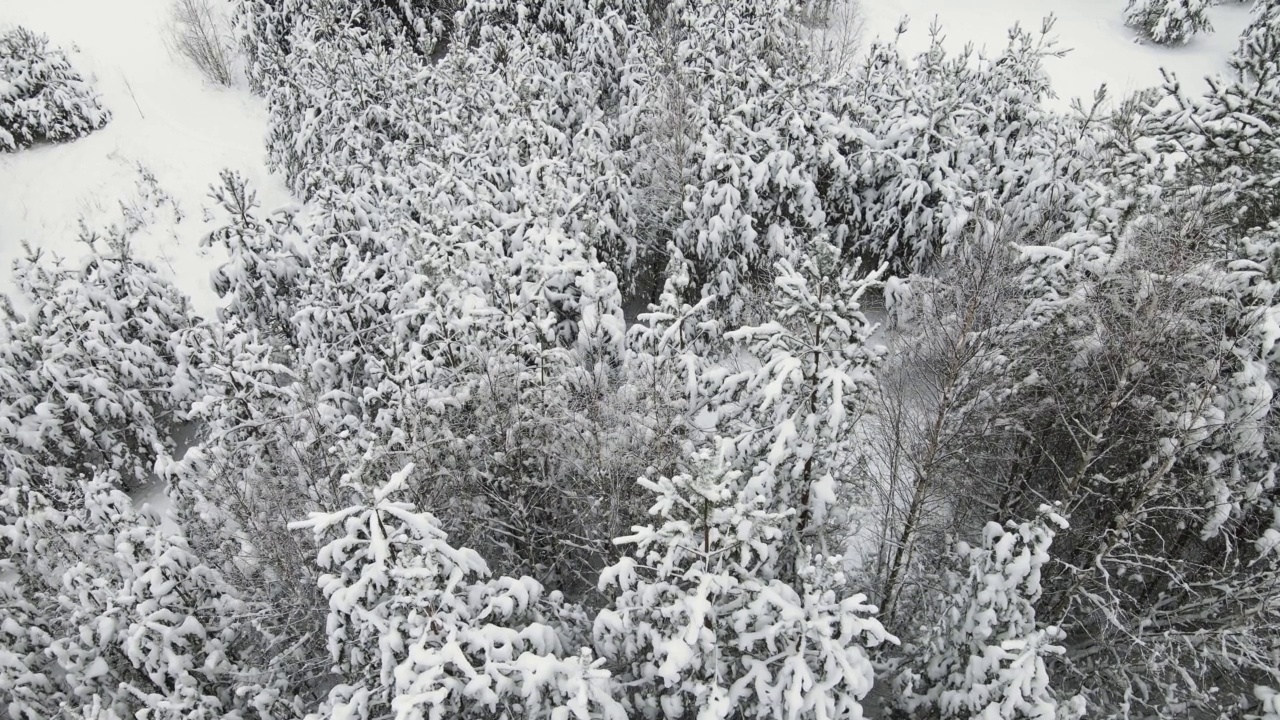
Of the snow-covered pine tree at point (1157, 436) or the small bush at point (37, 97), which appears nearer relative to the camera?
the snow-covered pine tree at point (1157, 436)

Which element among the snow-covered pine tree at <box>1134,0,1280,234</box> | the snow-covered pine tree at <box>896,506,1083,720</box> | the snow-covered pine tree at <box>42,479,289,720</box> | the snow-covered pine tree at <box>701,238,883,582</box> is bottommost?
the snow-covered pine tree at <box>42,479,289,720</box>

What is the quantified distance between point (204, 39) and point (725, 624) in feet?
106

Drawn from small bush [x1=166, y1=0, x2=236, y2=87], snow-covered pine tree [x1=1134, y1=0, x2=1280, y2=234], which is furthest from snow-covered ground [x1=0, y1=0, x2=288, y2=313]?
snow-covered pine tree [x1=1134, y1=0, x2=1280, y2=234]

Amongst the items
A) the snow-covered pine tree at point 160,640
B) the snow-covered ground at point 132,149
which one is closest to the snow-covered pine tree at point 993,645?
the snow-covered pine tree at point 160,640

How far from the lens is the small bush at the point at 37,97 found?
78.7 ft

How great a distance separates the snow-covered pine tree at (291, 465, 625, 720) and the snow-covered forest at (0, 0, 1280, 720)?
57 millimetres

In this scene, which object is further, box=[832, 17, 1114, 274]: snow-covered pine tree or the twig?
the twig

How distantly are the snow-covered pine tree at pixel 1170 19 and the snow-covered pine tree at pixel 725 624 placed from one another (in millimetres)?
26201

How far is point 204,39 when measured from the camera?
2775cm

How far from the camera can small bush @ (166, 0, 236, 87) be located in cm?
2786

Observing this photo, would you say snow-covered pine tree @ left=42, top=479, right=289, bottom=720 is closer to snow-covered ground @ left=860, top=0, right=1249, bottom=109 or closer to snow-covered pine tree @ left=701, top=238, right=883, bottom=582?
snow-covered pine tree @ left=701, top=238, right=883, bottom=582

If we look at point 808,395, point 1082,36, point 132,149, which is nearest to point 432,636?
point 808,395

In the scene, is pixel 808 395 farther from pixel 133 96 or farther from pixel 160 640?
pixel 133 96

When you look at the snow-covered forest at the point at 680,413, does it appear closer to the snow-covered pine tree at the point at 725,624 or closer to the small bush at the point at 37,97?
the snow-covered pine tree at the point at 725,624
